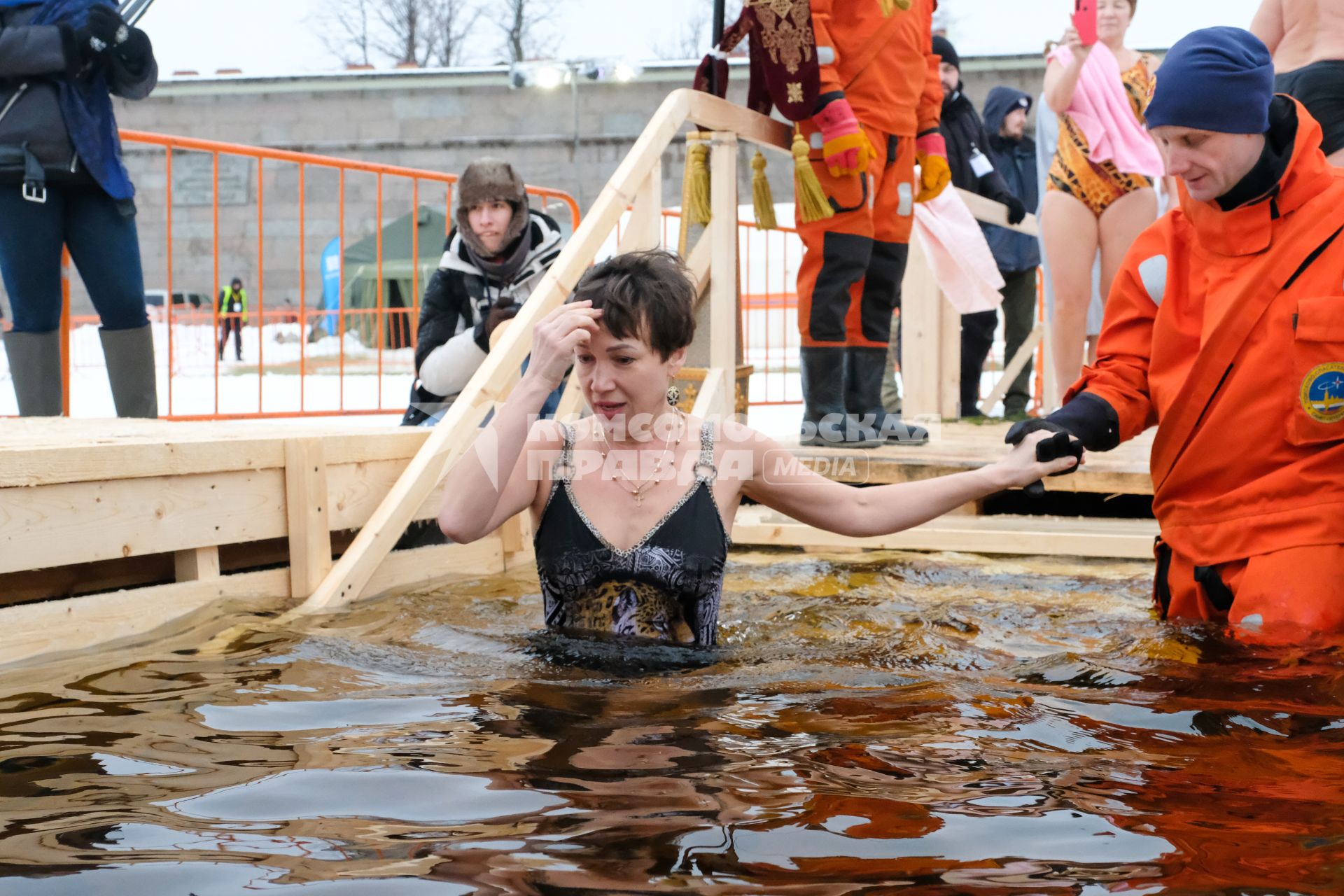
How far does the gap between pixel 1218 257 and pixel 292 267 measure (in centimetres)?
2071

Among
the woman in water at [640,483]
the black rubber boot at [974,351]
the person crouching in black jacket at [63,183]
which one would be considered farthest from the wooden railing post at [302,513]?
the black rubber boot at [974,351]

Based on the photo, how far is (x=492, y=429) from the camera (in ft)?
9.29

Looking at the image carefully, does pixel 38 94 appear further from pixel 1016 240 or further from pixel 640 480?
pixel 1016 240

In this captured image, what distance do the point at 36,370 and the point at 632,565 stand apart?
2.90 metres

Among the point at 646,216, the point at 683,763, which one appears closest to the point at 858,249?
the point at 646,216

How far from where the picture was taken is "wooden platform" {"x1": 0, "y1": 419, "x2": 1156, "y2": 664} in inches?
121

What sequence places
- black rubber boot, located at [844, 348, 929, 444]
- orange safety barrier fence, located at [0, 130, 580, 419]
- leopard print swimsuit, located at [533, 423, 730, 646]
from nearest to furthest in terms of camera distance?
leopard print swimsuit, located at [533, 423, 730, 646], black rubber boot, located at [844, 348, 929, 444], orange safety barrier fence, located at [0, 130, 580, 419]

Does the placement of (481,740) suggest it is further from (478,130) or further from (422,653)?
(478,130)

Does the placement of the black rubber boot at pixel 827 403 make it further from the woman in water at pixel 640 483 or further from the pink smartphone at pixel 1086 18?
the woman in water at pixel 640 483

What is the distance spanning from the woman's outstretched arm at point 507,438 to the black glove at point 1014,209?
5599mm

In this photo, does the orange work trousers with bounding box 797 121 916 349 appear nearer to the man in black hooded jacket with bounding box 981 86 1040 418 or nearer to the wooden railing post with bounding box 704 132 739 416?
the wooden railing post with bounding box 704 132 739 416

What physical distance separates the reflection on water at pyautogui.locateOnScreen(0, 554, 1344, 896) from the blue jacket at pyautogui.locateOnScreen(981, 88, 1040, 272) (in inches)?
196

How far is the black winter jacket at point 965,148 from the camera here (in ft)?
25.5

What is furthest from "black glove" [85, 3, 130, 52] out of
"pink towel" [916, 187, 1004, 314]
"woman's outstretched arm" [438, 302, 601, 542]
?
"pink towel" [916, 187, 1004, 314]
